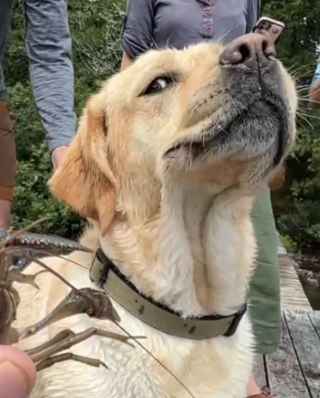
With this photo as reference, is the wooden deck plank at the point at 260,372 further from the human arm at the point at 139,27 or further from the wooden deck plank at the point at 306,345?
the human arm at the point at 139,27

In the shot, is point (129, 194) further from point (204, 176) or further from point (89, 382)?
point (89, 382)

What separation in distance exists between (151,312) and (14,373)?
125 cm

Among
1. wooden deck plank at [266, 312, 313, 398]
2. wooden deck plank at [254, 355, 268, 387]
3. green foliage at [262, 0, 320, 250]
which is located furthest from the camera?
green foliage at [262, 0, 320, 250]

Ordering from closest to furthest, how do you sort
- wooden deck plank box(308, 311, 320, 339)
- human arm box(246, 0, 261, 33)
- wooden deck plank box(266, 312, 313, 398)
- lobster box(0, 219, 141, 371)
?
lobster box(0, 219, 141, 371) < human arm box(246, 0, 261, 33) < wooden deck plank box(266, 312, 313, 398) < wooden deck plank box(308, 311, 320, 339)

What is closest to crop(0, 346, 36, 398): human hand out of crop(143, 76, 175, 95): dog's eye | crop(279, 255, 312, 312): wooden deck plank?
crop(143, 76, 175, 95): dog's eye

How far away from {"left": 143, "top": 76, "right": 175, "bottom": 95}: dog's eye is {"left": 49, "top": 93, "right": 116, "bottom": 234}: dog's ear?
211 mm

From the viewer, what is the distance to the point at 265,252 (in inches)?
127

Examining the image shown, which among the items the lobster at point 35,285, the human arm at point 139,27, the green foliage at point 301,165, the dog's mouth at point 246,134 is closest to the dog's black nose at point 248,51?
the dog's mouth at point 246,134

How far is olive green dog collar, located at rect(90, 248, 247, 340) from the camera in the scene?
2.19 m

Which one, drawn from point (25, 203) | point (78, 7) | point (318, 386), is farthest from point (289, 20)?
point (318, 386)

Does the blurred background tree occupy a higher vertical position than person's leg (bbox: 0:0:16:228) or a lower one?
lower

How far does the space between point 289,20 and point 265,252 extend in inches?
488

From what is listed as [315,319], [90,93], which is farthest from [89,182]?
[90,93]

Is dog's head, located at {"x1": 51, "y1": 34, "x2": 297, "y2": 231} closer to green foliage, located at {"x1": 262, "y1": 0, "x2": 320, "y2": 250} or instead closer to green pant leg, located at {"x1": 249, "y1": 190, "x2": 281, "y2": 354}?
green pant leg, located at {"x1": 249, "y1": 190, "x2": 281, "y2": 354}
